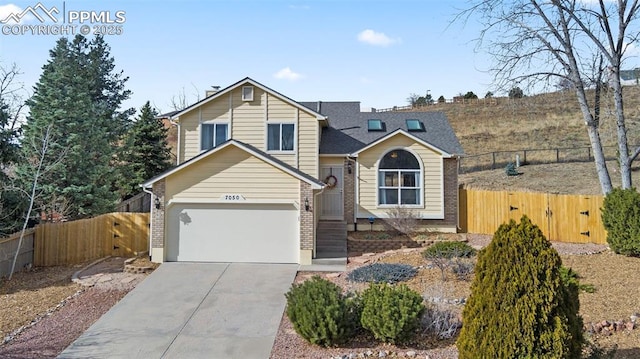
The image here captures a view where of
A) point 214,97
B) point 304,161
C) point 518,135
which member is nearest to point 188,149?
point 214,97

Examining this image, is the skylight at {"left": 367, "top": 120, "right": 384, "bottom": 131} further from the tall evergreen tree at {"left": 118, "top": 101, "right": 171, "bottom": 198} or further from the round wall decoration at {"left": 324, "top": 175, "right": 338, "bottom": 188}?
the tall evergreen tree at {"left": 118, "top": 101, "right": 171, "bottom": 198}

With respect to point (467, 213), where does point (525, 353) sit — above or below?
below

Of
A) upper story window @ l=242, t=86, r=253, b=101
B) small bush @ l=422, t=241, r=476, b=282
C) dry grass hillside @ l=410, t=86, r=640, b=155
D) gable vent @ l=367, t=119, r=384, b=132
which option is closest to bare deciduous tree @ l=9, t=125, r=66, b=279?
upper story window @ l=242, t=86, r=253, b=101

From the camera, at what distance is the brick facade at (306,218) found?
39.2 ft

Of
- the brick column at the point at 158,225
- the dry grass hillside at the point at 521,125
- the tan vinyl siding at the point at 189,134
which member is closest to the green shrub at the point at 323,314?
the brick column at the point at 158,225

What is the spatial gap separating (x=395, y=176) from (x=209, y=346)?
35.2ft

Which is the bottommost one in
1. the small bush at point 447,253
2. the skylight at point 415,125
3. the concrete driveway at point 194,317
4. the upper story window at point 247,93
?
the concrete driveway at point 194,317

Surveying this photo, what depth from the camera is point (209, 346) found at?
22.5 ft

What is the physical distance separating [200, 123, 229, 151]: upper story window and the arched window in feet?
21.4

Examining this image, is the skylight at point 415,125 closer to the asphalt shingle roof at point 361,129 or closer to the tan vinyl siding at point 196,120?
the asphalt shingle roof at point 361,129

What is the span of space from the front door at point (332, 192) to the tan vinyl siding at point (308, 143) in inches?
35.3

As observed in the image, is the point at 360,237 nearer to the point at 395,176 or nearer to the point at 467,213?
the point at 395,176

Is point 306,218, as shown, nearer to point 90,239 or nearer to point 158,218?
point 158,218

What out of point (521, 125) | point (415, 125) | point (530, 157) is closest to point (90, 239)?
point (415, 125)
